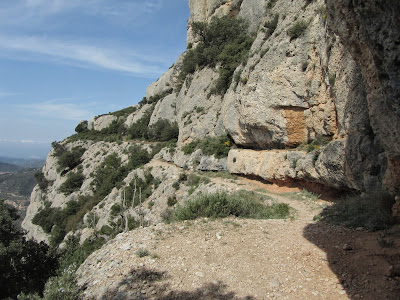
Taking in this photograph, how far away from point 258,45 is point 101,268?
17.2 metres

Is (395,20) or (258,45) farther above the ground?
(258,45)

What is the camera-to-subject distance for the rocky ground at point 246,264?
3821mm

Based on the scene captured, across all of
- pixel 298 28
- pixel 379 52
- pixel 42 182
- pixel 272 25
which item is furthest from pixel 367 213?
pixel 42 182

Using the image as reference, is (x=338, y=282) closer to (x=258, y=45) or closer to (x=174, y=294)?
(x=174, y=294)

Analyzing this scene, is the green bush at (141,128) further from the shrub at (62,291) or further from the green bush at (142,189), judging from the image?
the shrub at (62,291)

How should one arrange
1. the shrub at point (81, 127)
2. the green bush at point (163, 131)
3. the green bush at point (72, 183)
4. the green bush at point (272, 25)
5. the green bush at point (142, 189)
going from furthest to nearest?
the shrub at point (81, 127)
the green bush at point (72, 183)
the green bush at point (163, 131)
the green bush at point (142, 189)
the green bush at point (272, 25)

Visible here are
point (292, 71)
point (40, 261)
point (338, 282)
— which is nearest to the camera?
point (338, 282)

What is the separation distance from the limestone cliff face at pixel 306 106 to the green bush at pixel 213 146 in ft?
1.83

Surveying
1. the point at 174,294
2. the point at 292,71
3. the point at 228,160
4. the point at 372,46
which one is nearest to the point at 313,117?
the point at 292,71

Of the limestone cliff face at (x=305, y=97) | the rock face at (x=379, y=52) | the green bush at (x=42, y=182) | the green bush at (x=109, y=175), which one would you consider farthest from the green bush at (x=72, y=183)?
the rock face at (x=379, y=52)

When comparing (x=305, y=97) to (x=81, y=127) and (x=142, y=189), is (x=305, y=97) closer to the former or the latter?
(x=142, y=189)

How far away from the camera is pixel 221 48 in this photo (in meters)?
26.7

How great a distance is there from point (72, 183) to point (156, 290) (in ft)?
114

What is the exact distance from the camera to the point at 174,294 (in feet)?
13.0
